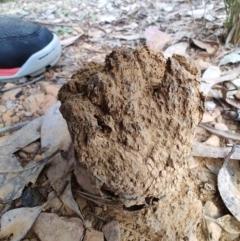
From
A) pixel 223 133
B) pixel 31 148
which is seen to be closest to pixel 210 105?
pixel 223 133

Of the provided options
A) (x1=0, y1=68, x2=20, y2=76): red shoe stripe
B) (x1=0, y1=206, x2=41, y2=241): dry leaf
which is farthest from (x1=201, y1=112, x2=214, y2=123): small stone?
(x1=0, y1=68, x2=20, y2=76): red shoe stripe

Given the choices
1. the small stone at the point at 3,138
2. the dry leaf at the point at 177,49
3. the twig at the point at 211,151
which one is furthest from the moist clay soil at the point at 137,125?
the dry leaf at the point at 177,49

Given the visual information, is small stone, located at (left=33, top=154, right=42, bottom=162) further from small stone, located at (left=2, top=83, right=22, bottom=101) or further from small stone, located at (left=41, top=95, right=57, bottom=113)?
small stone, located at (left=2, top=83, right=22, bottom=101)

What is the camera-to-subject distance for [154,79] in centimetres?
100

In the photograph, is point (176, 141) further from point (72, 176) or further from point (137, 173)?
point (72, 176)

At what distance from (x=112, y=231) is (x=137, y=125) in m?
0.40

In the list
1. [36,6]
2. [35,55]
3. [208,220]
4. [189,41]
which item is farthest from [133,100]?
[36,6]

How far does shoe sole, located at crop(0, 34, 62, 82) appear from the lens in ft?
6.00

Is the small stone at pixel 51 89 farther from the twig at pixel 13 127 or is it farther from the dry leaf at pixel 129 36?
the dry leaf at pixel 129 36

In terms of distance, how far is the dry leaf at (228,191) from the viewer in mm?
1175

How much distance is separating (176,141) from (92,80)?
0.29 m

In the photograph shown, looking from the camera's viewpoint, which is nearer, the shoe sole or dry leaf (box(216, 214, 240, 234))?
dry leaf (box(216, 214, 240, 234))

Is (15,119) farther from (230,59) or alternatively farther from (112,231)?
(230,59)

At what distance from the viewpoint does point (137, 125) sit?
0.89 meters
